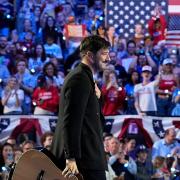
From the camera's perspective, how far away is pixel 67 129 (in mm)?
5285

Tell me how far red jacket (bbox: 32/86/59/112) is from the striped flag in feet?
11.6

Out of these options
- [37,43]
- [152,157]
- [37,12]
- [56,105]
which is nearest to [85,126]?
[152,157]

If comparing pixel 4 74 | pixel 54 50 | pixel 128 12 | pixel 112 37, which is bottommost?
pixel 4 74

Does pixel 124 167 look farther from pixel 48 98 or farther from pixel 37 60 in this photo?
pixel 37 60

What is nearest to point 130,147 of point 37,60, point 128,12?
point 37,60

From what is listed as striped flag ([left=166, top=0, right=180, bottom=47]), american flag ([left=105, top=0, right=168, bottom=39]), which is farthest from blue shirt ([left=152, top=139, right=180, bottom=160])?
american flag ([left=105, top=0, right=168, bottom=39])

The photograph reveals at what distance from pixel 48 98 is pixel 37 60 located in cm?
214

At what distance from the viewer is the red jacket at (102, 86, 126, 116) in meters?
12.0

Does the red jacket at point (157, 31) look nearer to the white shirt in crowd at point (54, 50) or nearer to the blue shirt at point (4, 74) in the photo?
the white shirt in crowd at point (54, 50)

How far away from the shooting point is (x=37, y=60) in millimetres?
14070

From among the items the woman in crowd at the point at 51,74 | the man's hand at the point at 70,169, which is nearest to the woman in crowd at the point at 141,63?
the woman in crowd at the point at 51,74

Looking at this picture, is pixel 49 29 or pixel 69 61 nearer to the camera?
pixel 69 61

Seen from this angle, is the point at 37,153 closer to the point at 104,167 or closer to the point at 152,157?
the point at 104,167

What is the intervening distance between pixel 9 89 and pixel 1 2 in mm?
4715
